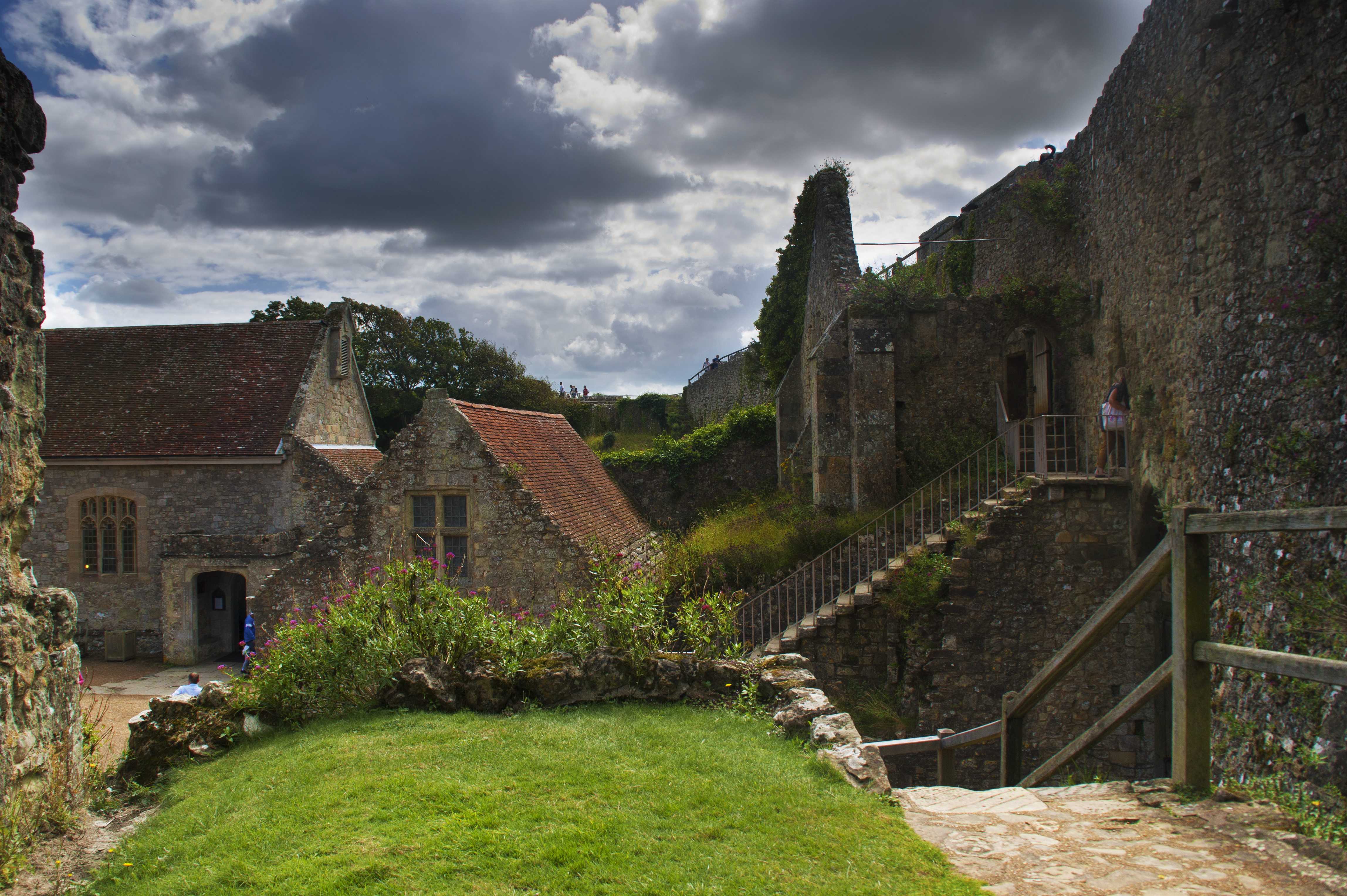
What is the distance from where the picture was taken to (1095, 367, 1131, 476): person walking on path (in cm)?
1013

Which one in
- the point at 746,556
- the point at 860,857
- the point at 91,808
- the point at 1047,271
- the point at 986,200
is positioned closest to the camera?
the point at 860,857

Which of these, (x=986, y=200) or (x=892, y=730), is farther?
(x=986, y=200)

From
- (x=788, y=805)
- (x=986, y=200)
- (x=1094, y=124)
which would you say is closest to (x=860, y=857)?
(x=788, y=805)

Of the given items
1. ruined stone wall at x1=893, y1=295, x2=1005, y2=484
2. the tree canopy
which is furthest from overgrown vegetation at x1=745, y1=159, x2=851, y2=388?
the tree canopy

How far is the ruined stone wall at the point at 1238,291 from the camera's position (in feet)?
19.2

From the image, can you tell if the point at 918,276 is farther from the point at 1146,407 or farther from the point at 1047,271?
the point at 1146,407

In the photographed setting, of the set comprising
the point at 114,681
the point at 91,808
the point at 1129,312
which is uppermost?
the point at 1129,312

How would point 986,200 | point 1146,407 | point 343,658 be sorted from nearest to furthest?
point 343,658
point 1146,407
point 986,200

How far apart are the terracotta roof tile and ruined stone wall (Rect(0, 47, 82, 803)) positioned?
1330 cm

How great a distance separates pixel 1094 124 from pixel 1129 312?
354 centimetres

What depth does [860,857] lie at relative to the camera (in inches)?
139

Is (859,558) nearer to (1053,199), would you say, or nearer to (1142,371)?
(1142,371)

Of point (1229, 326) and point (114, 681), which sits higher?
point (1229, 326)

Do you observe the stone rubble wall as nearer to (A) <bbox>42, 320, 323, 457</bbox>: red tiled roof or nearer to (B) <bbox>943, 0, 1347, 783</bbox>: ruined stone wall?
(A) <bbox>42, 320, 323, 457</bbox>: red tiled roof
